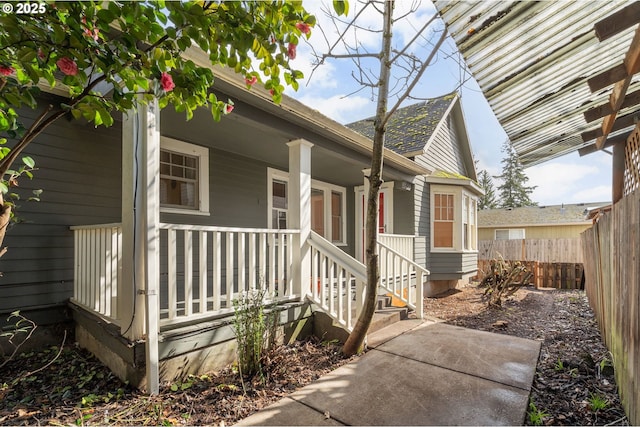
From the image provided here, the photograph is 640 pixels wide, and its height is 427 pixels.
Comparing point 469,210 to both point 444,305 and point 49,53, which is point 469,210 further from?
point 49,53

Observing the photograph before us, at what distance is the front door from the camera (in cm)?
819

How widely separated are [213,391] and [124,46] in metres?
2.85

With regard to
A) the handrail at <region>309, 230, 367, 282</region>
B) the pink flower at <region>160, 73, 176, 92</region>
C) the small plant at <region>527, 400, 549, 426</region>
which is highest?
the pink flower at <region>160, 73, 176, 92</region>

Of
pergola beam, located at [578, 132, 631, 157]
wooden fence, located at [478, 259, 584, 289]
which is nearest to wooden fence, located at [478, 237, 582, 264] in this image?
wooden fence, located at [478, 259, 584, 289]

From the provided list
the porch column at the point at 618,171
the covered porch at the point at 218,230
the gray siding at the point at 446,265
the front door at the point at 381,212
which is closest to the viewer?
the covered porch at the point at 218,230

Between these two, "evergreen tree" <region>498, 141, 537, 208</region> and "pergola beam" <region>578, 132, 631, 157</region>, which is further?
"evergreen tree" <region>498, 141, 537, 208</region>

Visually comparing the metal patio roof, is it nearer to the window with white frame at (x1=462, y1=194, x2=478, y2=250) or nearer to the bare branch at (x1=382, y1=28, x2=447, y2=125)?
the bare branch at (x1=382, y1=28, x2=447, y2=125)

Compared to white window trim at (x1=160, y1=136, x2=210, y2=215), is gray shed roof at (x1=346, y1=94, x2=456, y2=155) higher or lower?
higher

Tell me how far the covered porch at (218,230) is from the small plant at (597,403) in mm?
2362

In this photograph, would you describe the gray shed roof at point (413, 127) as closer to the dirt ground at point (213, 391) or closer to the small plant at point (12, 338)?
the dirt ground at point (213, 391)

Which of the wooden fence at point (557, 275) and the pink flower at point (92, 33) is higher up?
the pink flower at point (92, 33)

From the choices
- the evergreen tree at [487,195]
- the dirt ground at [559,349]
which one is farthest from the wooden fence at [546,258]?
the evergreen tree at [487,195]

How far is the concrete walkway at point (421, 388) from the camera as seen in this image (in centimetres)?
250

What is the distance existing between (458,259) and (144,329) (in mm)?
8088
